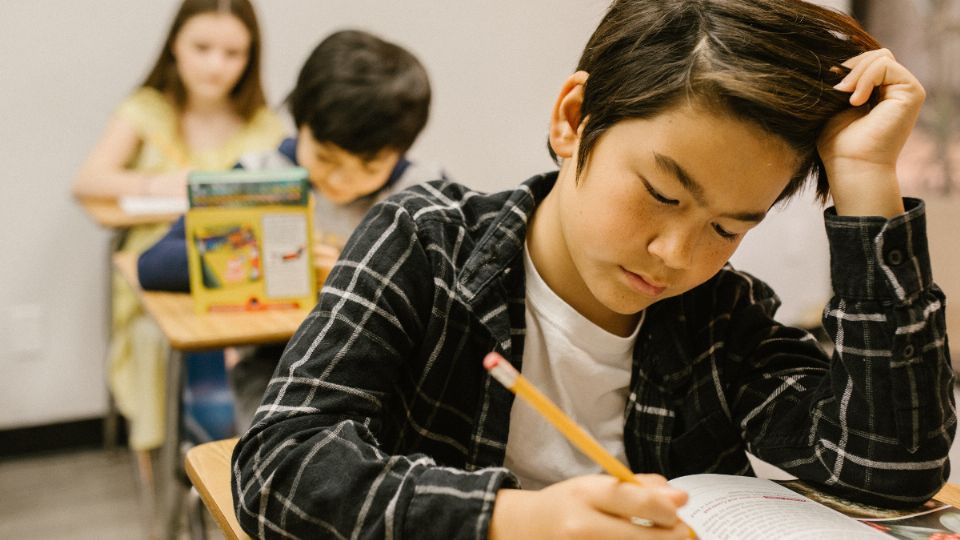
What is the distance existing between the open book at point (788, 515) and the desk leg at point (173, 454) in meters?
1.10

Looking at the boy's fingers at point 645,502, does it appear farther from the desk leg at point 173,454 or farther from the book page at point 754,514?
the desk leg at point 173,454

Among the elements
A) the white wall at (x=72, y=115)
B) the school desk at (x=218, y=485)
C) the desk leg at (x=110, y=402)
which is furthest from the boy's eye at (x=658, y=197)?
the desk leg at (x=110, y=402)

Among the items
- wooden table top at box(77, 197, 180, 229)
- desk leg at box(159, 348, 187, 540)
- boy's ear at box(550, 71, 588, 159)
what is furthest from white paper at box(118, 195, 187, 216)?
boy's ear at box(550, 71, 588, 159)

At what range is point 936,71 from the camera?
3.31 m

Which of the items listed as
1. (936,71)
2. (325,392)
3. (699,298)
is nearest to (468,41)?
(936,71)

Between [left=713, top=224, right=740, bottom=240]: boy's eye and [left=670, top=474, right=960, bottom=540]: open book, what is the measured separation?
0.72 ft

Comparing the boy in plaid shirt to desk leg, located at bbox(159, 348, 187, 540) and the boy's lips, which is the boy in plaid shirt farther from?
desk leg, located at bbox(159, 348, 187, 540)

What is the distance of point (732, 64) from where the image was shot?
788mm

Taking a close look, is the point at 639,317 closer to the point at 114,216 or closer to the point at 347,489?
the point at 347,489

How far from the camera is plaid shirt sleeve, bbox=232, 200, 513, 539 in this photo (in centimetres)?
70

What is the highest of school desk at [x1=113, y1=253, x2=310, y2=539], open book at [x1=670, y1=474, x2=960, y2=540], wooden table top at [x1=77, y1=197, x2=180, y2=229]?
open book at [x1=670, y1=474, x2=960, y2=540]

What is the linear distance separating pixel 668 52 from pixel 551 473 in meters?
0.43

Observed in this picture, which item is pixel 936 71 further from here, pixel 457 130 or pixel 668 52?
pixel 668 52

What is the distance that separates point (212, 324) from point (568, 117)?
0.92 metres
